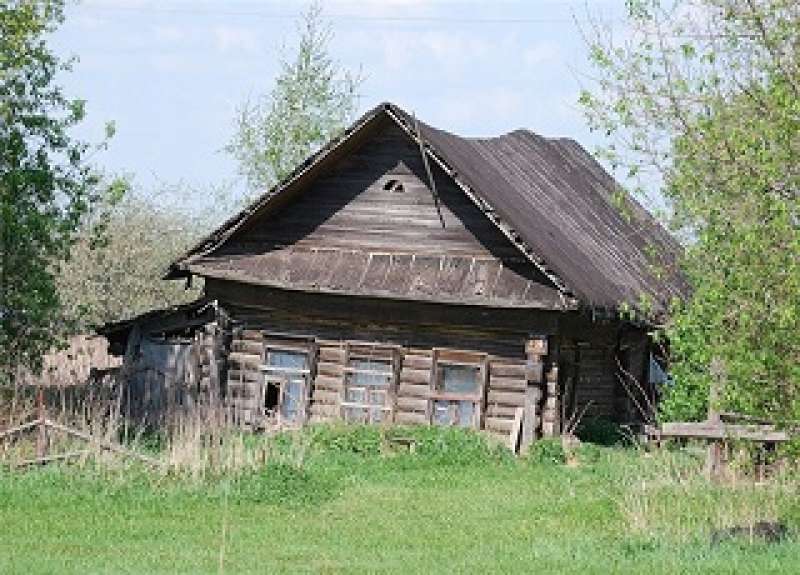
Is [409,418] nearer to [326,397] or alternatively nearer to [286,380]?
[326,397]

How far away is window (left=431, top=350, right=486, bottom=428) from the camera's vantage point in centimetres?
2827

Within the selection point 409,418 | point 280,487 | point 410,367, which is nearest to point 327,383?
point 410,367

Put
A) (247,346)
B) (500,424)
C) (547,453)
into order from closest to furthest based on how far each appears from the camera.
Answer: (547,453) < (500,424) < (247,346)

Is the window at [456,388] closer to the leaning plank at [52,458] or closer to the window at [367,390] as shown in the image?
the window at [367,390]

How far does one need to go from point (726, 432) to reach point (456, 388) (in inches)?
405

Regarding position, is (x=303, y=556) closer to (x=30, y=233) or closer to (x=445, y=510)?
(x=445, y=510)

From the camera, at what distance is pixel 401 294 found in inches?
1104

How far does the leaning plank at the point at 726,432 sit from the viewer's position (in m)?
17.7

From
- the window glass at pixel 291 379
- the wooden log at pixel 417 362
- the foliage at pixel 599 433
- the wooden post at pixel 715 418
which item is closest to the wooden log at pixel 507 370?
the wooden log at pixel 417 362

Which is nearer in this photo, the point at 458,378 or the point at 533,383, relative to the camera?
the point at 533,383

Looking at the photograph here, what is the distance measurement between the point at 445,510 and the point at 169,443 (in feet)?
13.7

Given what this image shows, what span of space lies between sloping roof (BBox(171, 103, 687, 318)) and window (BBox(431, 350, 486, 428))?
242 centimetres

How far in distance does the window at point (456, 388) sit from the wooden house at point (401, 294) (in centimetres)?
2

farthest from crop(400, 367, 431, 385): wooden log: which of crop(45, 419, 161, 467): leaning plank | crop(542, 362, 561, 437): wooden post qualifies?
crop(45, 419, 161, 467): leaning plank
